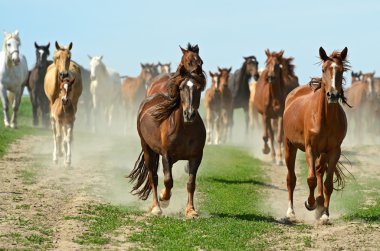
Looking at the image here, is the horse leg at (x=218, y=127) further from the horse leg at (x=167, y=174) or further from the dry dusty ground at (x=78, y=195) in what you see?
the horse leg at (x=167, y=174)

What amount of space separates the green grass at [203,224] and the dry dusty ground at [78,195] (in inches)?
9.6

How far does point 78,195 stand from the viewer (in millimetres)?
16141

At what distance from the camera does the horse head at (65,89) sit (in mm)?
21158

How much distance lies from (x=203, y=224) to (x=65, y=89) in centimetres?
926

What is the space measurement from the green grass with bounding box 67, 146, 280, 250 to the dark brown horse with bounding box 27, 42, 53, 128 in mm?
15921

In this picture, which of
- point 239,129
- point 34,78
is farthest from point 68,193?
point 239,129

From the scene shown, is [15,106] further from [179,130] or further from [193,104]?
[193,104]

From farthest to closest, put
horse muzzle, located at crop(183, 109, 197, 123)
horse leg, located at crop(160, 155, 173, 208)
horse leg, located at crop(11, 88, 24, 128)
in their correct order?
1. horse leg, located at crop(11, 88, 24, 128)
2. horse leg, located at crop(160, 155, 173, 208)
3. horse muzzle, located at crop(183, 109, 197, 123)

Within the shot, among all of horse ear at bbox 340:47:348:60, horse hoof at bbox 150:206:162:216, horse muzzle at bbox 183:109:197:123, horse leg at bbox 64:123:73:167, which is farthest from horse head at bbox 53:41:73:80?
horse ear at bbox 340:47:348:60

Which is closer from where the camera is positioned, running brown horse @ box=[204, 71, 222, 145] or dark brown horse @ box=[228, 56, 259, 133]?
running brown horse @ box=[204, 71, 222, 145]

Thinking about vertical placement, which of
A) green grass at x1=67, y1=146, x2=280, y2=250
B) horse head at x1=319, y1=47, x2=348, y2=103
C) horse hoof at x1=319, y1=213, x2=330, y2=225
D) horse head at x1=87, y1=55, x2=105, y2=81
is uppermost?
horse head at x1=87, y1=55, x2=105, y2=81

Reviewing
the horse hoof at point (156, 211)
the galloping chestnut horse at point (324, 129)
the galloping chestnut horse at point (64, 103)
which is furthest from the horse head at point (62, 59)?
the galloping chestnut horse at point (324, 129)

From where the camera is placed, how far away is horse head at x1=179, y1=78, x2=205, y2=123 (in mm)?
13055

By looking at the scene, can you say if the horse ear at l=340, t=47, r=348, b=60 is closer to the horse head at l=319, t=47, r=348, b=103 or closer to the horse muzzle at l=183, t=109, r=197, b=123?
the horse head at l=319, t=47, r=348, b=103
